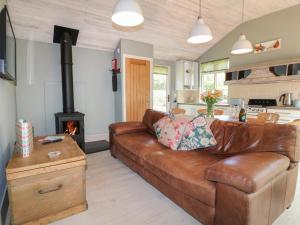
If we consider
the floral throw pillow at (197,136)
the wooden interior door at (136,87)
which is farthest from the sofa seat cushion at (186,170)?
the wooden interior door at (136,87)

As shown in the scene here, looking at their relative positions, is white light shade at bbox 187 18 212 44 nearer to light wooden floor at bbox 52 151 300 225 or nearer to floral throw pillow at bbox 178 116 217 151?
floral throw pillow at bbox 178 116 217 151

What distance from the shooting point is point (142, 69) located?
4.67 m

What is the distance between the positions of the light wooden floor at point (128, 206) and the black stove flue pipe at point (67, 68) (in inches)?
70.2

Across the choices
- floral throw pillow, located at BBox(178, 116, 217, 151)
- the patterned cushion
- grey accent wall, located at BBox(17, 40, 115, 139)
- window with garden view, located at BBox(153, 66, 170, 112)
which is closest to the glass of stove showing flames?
grey accent wall, located at BBox(17, 40, 115, 139)

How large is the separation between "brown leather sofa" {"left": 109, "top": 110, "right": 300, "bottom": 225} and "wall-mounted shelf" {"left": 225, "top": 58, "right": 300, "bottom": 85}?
3.12 meters

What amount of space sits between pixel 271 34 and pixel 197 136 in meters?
4.10

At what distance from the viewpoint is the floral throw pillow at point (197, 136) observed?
216cm

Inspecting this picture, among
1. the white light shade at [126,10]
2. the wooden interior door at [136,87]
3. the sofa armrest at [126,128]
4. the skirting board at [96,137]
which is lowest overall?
the skirting board at [96,137]

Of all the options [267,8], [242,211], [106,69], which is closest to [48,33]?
[106,69]

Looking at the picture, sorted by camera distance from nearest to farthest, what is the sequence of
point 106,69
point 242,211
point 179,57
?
point 242,211
point 106,69
point 179,57

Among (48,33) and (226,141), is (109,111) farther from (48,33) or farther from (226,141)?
(226,141)

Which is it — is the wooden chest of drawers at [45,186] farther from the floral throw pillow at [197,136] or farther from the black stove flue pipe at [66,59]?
the black stove flue pipe at [66,59]

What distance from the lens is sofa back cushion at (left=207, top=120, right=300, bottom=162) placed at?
5.31 ft

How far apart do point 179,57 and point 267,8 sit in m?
2.62
